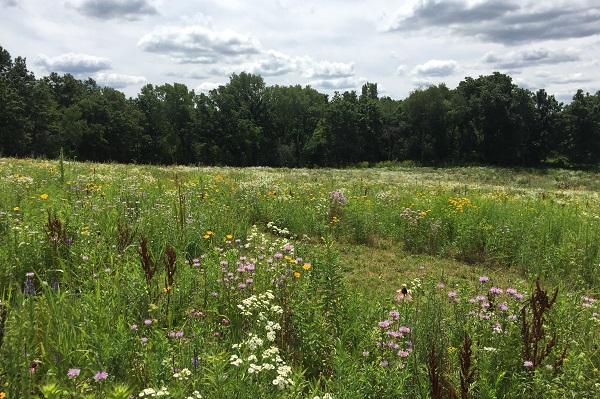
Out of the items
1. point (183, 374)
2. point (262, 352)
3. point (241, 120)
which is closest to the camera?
point (183, 374)

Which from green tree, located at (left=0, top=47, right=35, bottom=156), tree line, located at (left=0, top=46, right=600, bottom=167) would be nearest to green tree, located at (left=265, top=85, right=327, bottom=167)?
tree line, located at (left=0, top=46, right=600, bottom=167)

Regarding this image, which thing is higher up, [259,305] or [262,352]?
[259,305]

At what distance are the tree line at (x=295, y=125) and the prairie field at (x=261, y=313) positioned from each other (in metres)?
47.1

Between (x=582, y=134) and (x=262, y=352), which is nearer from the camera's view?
(x=262, y=352)

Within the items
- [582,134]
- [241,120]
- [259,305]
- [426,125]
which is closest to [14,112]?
[241,120]

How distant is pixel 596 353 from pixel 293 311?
2.87 metres

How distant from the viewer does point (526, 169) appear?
46.1m

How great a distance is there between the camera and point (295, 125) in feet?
216

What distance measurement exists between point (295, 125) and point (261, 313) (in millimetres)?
63881

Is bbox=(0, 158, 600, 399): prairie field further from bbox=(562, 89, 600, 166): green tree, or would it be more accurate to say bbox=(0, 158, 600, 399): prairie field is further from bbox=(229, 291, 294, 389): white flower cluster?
bbox=(562, 89, 600, 166): green tree

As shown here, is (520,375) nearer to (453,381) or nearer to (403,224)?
(453,381)

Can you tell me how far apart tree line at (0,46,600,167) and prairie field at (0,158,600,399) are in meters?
47.1

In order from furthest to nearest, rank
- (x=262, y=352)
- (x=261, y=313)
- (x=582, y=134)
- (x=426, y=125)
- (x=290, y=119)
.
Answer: (x=290, y=119) < (x=426, y=125) < (x=582, y=134) < (x=261, y=313) < (x=262, y=352)

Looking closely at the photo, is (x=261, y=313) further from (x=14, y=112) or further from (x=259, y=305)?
(x=14, y=112)
